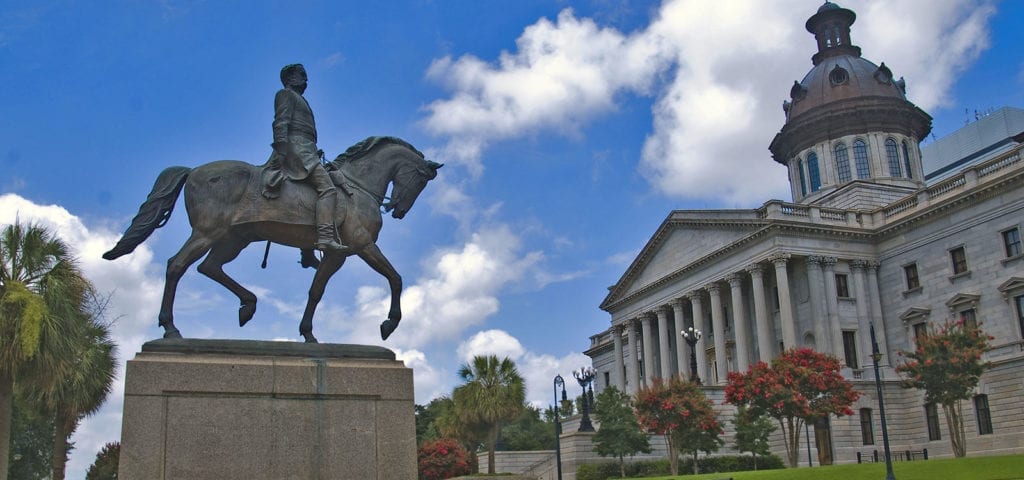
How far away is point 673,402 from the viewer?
4212 cm

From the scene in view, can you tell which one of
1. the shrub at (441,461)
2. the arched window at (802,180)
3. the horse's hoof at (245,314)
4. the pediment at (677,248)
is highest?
the arched window at (802,180)

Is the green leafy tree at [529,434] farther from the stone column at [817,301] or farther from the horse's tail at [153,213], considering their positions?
the horse's tail at [153,213]

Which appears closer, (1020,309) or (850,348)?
(1020,309)

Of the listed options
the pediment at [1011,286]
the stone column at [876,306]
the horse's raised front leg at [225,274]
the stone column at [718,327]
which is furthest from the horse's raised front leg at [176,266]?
the stone column at [718,327]

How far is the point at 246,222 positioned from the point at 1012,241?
161ft

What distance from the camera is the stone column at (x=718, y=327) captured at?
202 feet

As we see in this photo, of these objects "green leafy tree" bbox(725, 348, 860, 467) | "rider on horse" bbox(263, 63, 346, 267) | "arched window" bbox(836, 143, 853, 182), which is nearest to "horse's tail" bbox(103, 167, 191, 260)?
"rider on horse" bbox(263, 63, 346, 267)

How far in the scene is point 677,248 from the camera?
218ft

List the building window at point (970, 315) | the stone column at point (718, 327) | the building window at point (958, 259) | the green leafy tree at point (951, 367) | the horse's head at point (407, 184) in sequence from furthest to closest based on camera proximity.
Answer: the stone column at point (718, 327)
the building window at point (958, 259)
the building window at point (970, 315)
the green leafy tree at point (951, 367)
the horse's head at point (407, 184)

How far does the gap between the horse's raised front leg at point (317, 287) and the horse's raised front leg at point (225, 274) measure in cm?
77

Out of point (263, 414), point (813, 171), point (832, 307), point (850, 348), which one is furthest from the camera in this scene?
point (813, 171)

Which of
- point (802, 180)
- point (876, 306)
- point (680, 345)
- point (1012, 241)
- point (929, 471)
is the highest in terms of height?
point (802, 180)

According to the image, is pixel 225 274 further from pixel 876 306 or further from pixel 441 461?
pixel 876 306

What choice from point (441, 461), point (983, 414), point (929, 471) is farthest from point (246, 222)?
point (983, 414)
